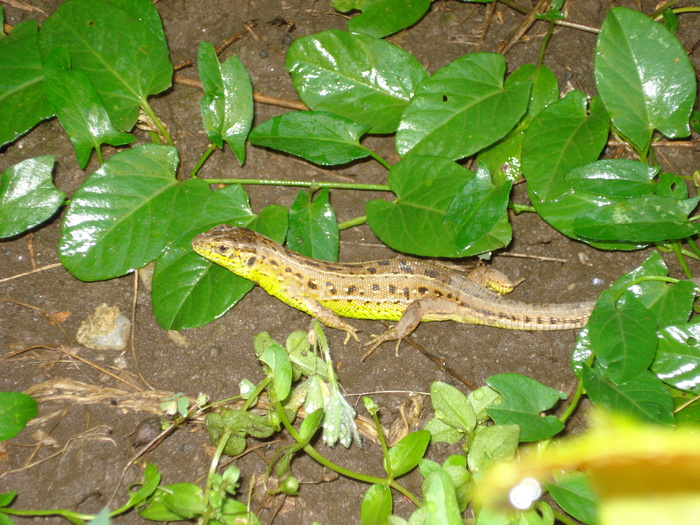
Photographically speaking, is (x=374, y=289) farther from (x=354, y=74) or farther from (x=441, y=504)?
(x=441, y=504)

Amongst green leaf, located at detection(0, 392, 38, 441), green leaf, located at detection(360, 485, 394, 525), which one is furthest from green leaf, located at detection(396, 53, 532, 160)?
green leaf, located at detection(0, 392, 38, 441)

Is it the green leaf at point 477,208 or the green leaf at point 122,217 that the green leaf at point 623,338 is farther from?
the green leaf at point 122,217

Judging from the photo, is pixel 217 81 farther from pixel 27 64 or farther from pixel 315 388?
pixel 315 388

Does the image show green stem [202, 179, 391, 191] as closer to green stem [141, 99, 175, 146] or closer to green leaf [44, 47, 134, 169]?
green stem [141, 99, 175, 146]

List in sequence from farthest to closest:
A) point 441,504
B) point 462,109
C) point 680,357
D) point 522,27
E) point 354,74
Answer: point 522,27, point 354,74, point 462,109, point 680,357, point 441,504

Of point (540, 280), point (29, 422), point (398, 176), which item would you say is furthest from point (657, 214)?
point (29, 422)

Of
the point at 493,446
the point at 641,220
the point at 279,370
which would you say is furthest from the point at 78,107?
the point at 641,220
